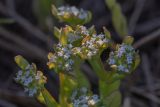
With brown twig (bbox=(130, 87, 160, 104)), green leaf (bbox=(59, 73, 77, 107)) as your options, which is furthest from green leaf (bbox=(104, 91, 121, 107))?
brown twig (bbox=(130, 87, 160, 104))

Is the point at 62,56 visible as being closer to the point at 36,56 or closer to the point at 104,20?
the point at 36,56

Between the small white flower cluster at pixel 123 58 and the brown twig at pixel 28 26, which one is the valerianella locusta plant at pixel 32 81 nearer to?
the small white flower cluster at pixel 123 58

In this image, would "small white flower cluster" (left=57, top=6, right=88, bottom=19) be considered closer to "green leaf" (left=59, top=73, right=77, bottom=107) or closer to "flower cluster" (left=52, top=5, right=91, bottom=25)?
"flower cluster" (left=52, top=5, right=91, bottom=25)

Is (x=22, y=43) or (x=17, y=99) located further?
(x=22, y=43)

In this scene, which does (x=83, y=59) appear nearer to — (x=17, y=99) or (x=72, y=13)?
(x=72, y=13)

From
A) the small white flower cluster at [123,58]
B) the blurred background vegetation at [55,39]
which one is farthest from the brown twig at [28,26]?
the small white flower cluster at [123,58]

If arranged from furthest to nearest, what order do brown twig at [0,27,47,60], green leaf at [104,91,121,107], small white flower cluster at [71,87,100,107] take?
brown twig at [0,27,47,60], green leaf at [104,91,121,107], small white flower cluster at [71,87,100,107]

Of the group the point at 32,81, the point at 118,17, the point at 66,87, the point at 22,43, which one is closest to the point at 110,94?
the point at 66,87
